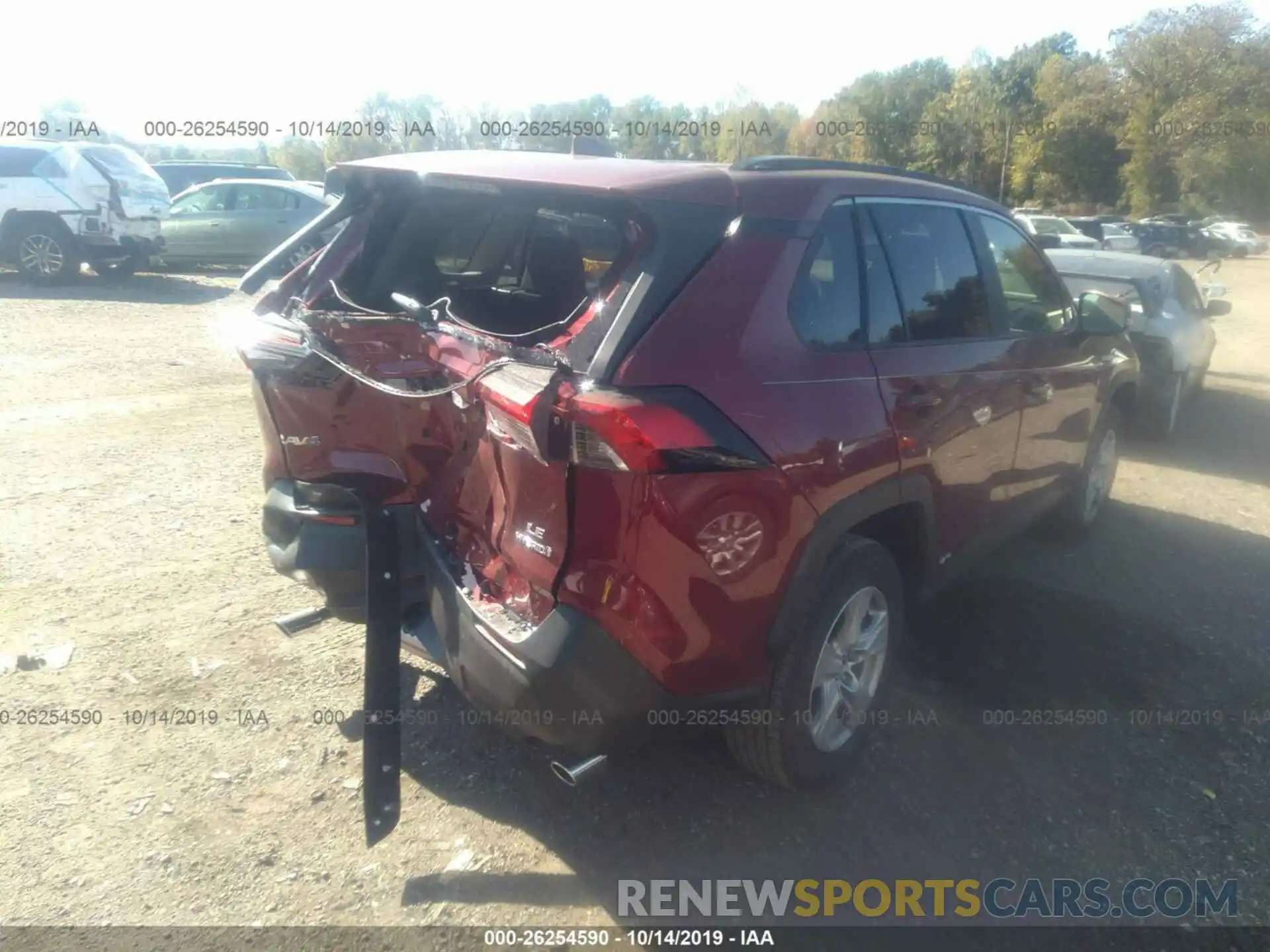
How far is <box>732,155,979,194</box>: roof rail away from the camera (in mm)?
2971

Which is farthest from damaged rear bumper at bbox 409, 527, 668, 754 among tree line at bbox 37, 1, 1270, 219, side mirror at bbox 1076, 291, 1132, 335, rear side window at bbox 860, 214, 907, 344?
tree line at bbox 37, 1, 1270, 219

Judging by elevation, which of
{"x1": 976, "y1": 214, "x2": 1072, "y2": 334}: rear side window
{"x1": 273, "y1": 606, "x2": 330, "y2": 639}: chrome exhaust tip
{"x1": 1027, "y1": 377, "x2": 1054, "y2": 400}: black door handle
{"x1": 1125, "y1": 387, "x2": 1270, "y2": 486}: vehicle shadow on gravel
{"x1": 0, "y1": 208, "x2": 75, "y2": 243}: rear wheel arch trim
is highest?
{"x1": 976, "y1": 214, "x2": 1072, "y2": 334}: rear side window

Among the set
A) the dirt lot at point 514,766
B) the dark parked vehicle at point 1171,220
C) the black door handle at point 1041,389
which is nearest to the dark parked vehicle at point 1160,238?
the dark parked vehicle at point 1171,220

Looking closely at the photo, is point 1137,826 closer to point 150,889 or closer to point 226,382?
point 150,889

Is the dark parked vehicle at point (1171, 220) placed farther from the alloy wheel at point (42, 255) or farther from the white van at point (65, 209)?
the alloy wheel at point (42, 255)

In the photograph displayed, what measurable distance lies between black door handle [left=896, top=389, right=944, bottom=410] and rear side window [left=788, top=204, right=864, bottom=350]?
0.82ft

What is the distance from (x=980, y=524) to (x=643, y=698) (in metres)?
2.03

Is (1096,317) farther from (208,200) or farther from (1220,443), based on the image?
(208,200)

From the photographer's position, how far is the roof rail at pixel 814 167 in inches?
117

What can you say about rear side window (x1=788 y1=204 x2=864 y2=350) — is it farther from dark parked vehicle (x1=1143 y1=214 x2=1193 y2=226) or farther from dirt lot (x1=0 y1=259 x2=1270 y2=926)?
dark parked vehicle (x1=1143 y1=214 x2=1193 y2=226)

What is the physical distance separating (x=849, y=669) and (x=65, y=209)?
14040 millimetres

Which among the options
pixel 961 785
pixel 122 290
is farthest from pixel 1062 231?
pixel 961 785

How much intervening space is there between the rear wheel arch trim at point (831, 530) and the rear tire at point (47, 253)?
1403 cm

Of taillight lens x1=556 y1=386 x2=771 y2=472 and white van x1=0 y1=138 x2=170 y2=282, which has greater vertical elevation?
taillight lens x1=556 y1=386 x2=771 y2=472
